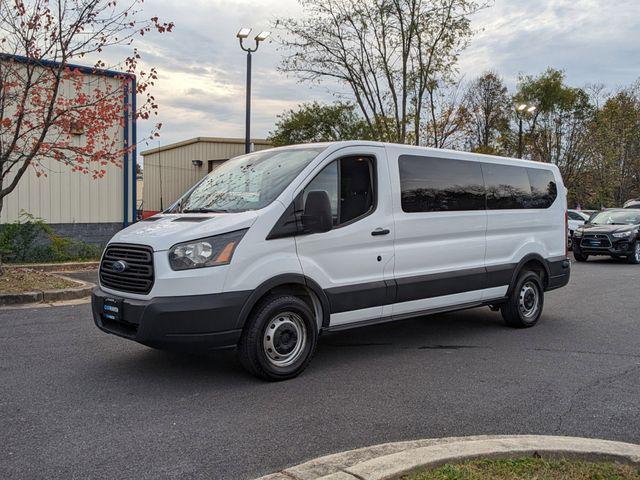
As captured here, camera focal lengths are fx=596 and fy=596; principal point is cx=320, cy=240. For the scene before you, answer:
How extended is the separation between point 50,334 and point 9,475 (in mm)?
3808

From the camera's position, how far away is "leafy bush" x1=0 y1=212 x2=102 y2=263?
42.3 ft

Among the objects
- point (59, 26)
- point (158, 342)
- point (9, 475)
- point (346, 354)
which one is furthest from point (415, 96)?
point (9, 475)

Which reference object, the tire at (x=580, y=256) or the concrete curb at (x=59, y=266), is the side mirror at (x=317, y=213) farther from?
the tire at (x=580, y=256)

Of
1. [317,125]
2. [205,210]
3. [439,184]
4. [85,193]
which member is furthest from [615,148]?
[205,210]

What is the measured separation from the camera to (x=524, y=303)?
26.2ft

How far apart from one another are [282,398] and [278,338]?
0.60m

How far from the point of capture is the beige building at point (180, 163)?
3219cm

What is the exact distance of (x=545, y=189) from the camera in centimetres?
844

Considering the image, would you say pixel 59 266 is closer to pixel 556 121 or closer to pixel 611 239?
pixel 611 239

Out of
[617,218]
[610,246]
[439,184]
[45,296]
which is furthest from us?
[617,218]

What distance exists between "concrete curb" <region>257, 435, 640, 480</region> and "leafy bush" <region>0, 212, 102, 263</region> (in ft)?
36.8

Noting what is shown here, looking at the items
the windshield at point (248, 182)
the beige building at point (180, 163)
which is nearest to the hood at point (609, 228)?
the windshield at point (248, 182)

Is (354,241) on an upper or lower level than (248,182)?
lower

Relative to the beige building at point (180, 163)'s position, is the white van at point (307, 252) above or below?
below
